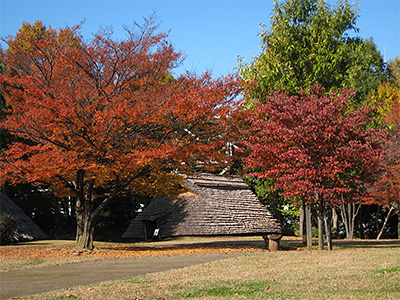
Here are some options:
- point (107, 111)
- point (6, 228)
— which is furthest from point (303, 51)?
point (6, 228)

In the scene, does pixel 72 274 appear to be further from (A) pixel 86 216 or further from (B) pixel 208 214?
(B) pixel 208 214

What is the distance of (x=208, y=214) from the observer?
25875 mm

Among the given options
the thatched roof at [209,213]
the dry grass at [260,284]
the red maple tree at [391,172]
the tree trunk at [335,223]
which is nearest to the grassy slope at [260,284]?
the dry grass at [260,284]

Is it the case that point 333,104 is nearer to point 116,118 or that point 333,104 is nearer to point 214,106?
point 214,106

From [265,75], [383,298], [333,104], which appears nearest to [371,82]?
[265,75]

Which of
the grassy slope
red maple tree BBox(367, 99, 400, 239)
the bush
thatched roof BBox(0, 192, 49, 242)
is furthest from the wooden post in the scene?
thatched roof BBox(0, 192, 49, 242)

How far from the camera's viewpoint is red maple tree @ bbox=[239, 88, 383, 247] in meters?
17.0

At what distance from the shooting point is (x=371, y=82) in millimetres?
29422

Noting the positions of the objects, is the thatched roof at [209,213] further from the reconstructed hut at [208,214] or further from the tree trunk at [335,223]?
the tree trunk at [335,223]

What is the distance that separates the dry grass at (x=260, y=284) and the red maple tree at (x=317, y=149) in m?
6.14

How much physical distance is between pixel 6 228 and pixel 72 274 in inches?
520

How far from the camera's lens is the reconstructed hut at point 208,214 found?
24469mm

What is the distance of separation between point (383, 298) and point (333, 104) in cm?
1158

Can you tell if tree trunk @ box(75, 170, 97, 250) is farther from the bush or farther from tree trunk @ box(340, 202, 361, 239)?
tree trunk @ box(340, 202, 361, 239)
